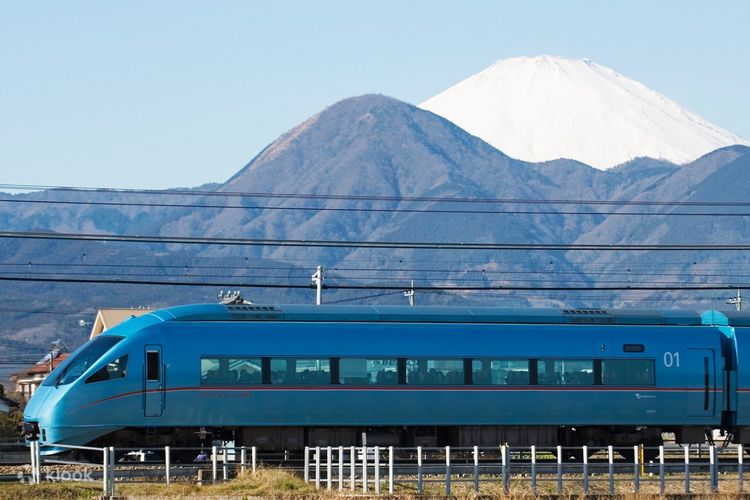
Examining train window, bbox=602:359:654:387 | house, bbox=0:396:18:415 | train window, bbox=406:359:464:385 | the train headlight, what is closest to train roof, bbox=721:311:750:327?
train window, bbox=602:359:654:387

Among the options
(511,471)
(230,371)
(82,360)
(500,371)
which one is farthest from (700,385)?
(82,360)

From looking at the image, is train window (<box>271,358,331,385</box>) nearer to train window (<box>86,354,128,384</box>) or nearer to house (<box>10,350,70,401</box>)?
train window (<box>86,354,128,384</box>)

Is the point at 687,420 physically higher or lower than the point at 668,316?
lower

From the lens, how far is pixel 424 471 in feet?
109

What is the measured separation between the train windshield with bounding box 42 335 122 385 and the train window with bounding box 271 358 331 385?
13.0 ft

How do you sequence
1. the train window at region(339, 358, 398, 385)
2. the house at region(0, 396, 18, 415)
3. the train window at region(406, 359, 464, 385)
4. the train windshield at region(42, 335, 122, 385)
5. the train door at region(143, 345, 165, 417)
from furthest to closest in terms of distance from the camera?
1. the house at region(0, 396, 18, 415)
2. the train window at region(406, 359, 464, 385)
3. the train window at region(339, 358, 398, 385)
4. the train windshield at region(42, 335, 122, 385)
5. the train door at region(143, 345, 165, 417)

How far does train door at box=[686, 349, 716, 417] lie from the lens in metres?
38.8

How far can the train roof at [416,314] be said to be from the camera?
121ft

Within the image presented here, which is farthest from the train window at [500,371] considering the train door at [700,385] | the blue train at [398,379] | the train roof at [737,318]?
the train roof at [737,318]

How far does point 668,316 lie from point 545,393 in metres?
4.58

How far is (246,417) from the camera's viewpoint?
36.2m

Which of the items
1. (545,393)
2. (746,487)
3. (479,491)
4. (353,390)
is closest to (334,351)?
(353,390)

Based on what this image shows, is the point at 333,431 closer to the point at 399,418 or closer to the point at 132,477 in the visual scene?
the point at 399,418

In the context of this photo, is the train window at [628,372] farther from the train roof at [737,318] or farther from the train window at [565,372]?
the train roof at [737,318]
